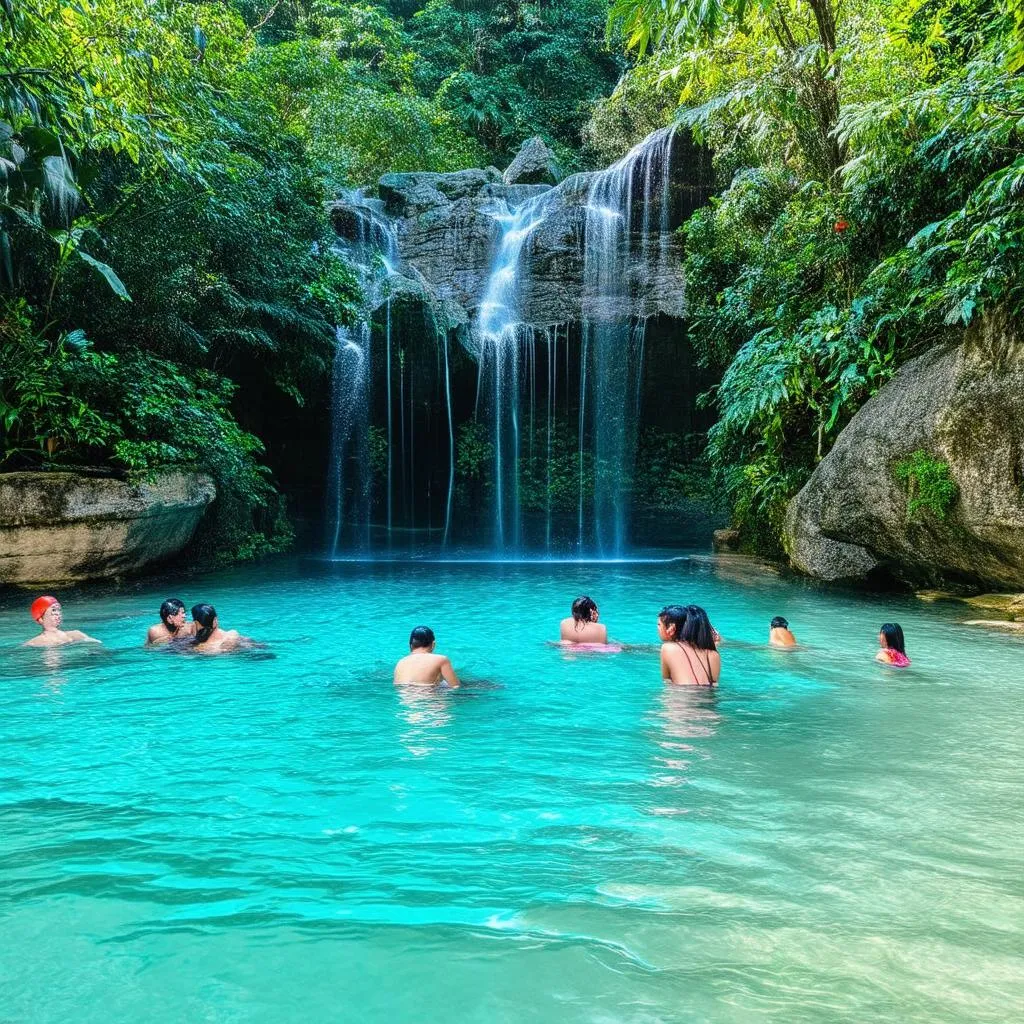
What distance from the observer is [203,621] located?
7848mm

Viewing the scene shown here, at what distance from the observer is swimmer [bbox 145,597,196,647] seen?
8008mm

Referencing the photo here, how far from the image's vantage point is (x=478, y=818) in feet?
13.5

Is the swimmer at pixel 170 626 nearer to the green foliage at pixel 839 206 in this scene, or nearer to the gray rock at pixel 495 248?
the green foliage at pixel 839 206

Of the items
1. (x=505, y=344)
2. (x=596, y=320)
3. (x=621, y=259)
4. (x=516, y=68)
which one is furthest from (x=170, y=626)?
(x=516, y=68)

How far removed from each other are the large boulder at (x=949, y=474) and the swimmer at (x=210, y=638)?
8159 mm

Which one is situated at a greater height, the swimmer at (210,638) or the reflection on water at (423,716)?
the swimmer at (210,638)

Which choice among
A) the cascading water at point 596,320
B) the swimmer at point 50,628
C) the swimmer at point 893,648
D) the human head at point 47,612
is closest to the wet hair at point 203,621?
the swimmer at point 50,628

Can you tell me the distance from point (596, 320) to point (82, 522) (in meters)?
12.6

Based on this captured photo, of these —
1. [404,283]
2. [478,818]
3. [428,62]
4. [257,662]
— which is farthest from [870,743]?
[428,62]

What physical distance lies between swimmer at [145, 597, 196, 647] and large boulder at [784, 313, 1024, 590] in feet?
28.0

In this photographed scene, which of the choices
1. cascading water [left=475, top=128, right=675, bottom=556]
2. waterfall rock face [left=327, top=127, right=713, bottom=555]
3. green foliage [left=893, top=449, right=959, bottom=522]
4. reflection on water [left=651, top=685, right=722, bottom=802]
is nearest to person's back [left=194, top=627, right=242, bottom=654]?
reflection on water [left=651, top=685, right=722, bottom=802]

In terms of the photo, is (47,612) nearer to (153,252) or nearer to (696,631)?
(696,631)

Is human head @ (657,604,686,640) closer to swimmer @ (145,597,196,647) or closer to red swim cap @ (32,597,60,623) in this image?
swimmer @ (145,597,196,647)

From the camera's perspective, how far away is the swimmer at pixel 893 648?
24.4 feet
